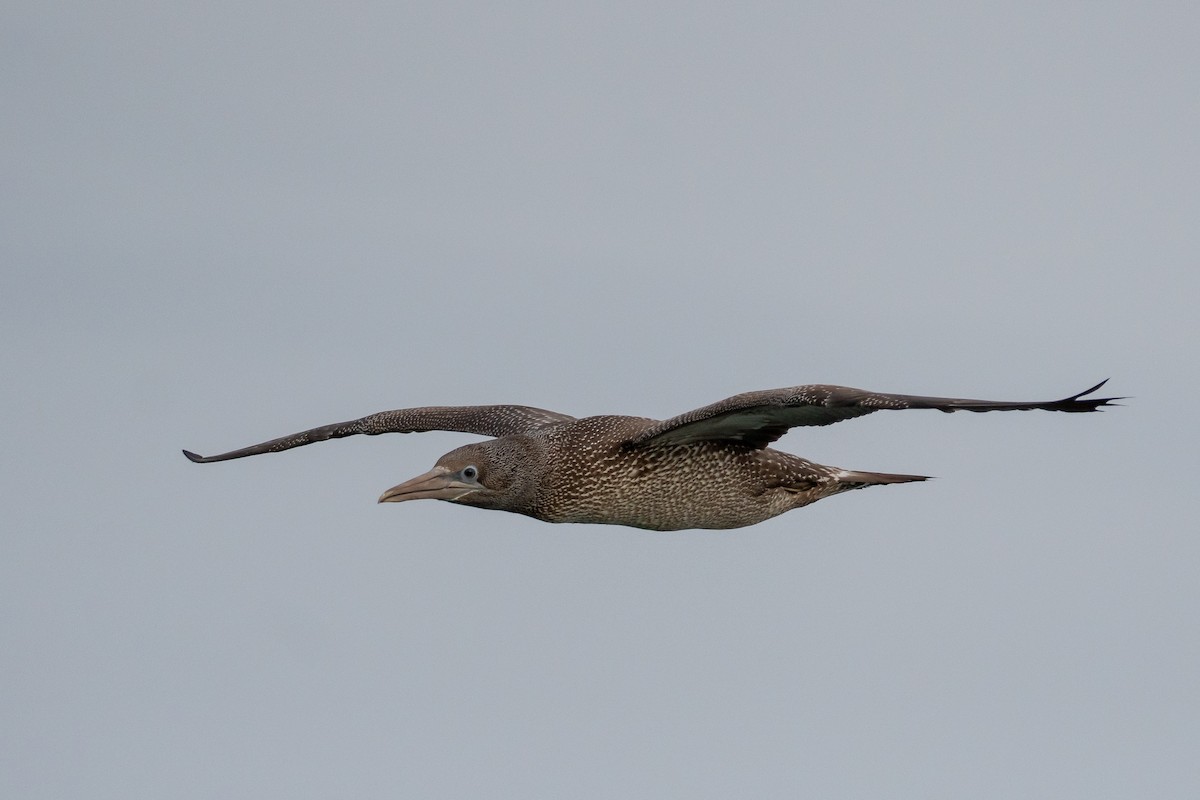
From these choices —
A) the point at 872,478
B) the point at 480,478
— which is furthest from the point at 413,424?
the point at 872,478

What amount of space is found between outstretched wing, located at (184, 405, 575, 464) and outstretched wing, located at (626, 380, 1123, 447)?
13.3 ft

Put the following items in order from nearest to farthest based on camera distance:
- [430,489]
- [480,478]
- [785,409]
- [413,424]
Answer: [785,409] → [430,489] → [480,478] → [413,424]

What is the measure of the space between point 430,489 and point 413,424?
4787mm

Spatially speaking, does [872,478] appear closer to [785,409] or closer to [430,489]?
[785,409]

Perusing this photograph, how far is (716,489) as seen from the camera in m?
24.2

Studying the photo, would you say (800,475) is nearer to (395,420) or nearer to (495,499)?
(495,499)

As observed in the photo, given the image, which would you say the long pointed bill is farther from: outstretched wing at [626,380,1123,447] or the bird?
outstretched wing at [626,380,1123,447]

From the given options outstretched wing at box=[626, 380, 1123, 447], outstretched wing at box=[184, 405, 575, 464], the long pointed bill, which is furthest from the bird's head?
outstretched wing at box=[184, 405, 575, 464]

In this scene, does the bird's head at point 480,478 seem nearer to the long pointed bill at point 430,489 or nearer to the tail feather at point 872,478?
the long pointed bill at point 430,489

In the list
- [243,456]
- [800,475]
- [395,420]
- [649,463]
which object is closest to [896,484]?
[800,475]

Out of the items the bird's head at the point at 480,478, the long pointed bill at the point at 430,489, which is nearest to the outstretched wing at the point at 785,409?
the bird's head at the point at 480,478

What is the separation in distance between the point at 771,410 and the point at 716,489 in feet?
7.92

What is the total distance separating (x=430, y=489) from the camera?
23062 millimetres

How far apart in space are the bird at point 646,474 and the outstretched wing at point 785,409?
30mm
